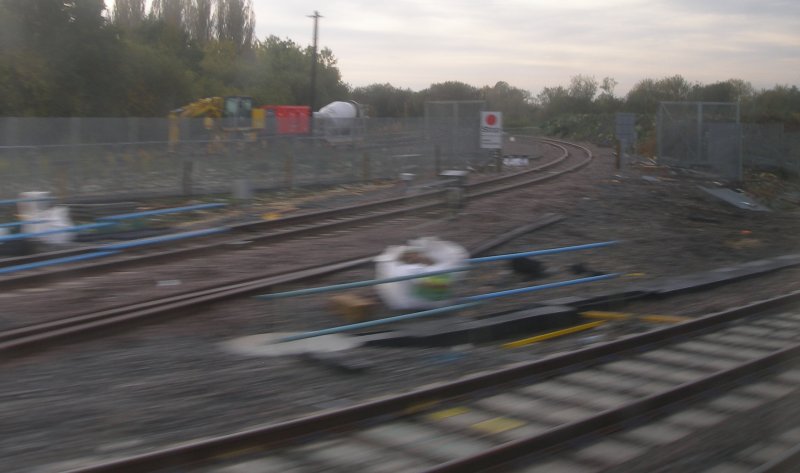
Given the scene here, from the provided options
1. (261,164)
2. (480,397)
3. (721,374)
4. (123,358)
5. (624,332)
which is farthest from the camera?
(261,164)

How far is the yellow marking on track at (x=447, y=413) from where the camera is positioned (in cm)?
601

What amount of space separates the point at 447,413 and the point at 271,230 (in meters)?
9.07

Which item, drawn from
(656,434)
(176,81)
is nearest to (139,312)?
(656,434)

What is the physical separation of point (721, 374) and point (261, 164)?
16734mm

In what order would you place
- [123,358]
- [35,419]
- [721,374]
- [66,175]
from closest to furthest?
1. [35,419]
2. [721,374]
3. [123,358]
4. [66,175]

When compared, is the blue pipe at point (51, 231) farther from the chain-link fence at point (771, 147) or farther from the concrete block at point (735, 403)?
the chain-link fence at point (771, 147)

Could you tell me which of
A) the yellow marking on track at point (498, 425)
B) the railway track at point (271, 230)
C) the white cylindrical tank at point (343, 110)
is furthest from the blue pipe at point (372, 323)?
the white cylindrical tank at point (343, 110)

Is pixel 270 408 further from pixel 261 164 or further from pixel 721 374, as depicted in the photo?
pixel 261 164

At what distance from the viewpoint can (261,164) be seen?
868 inches

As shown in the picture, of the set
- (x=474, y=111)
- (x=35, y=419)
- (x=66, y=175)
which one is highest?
(x=474, y=111)

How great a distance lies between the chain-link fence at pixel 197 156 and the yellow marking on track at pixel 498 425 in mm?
14289

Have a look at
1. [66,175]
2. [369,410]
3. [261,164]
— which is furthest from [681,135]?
[369,410]

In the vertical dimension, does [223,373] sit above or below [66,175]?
below

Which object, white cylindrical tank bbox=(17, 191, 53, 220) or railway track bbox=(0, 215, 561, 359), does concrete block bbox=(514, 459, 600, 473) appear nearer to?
railway track bbox=(0, 215, 561, 359)
